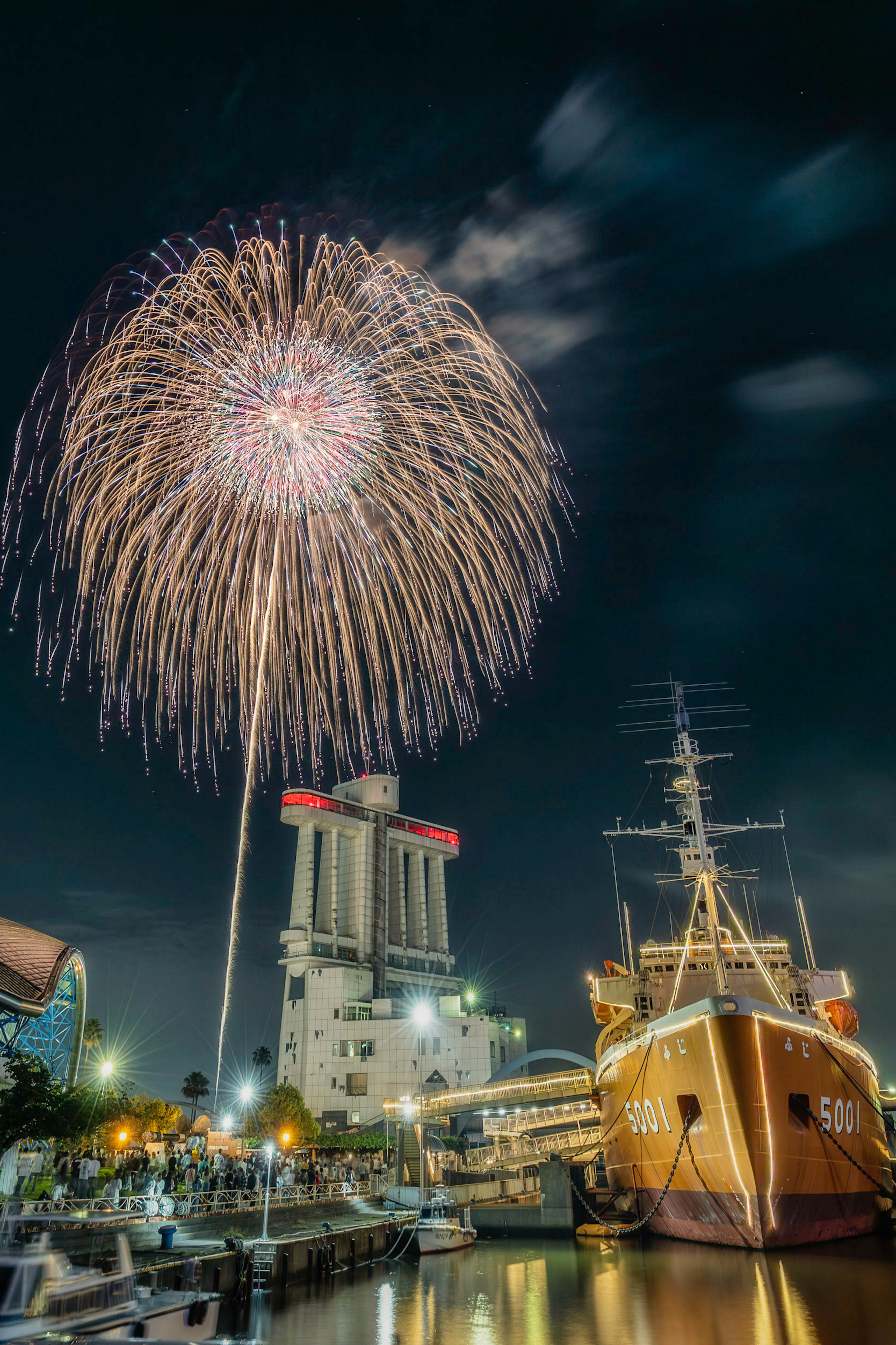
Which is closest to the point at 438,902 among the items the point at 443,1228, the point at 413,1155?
the point at 413,1155

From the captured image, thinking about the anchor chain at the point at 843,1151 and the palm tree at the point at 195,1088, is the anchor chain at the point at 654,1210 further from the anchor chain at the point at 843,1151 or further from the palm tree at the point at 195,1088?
the palm tree at the point at 195,1088

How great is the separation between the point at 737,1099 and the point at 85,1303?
80.0ft

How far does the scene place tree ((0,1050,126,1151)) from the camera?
4356 cm

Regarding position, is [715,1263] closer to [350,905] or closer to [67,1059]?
[67,1059]

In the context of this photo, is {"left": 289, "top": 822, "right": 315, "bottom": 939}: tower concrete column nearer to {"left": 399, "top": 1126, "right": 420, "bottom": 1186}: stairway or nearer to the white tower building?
the white tower building

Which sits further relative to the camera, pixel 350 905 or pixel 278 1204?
pixel 350 905

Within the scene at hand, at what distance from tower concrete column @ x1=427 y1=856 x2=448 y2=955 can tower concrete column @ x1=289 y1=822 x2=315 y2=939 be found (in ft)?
68.4

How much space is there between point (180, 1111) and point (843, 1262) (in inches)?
3022

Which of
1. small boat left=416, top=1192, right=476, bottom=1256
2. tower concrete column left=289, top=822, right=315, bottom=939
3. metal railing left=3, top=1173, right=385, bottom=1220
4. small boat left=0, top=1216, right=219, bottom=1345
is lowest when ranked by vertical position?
small boat left=416, top=1192, right=476, bottom=1256

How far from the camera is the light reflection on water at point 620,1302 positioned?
74.1ft

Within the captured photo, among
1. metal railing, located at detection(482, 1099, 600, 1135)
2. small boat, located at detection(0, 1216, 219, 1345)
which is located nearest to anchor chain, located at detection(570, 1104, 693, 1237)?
metal railing, located at detection(482, 1099, 600, 1135)

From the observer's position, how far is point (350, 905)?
342ft

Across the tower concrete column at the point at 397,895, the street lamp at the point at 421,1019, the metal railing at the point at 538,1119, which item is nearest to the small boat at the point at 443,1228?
the street lamp at the point at 421,1019

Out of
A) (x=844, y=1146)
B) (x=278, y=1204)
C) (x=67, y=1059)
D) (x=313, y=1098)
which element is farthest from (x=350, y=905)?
(x=844, y=1146)
